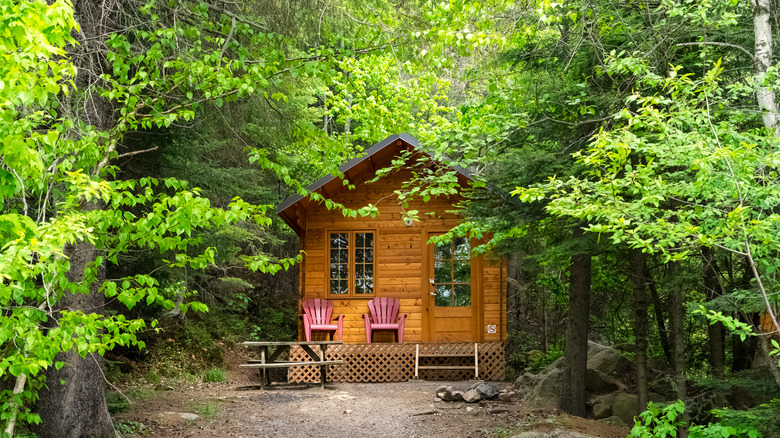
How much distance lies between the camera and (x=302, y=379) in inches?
414

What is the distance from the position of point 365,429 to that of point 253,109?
13.8ft

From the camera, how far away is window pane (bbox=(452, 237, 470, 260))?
37.0ft

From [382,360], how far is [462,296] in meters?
1.86

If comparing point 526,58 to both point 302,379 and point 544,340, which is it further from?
point 544,340

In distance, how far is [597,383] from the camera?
27.7 ft

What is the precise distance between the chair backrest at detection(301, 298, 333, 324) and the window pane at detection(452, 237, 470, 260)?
8.00 feet

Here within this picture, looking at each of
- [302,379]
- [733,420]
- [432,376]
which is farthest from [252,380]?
[733,420]

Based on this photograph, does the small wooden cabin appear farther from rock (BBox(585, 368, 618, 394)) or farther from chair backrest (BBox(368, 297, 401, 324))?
rock (BBox(585, 368, 618, 394))

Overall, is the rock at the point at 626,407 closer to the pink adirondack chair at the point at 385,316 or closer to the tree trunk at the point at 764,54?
the tree trunk at the point at 764,54

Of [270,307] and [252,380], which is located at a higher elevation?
[270,307]

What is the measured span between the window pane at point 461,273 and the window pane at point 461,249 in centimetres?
13

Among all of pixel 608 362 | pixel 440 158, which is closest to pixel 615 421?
pixel 608 362

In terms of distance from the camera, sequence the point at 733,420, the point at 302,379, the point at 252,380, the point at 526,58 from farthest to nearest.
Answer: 1. the point at 252,380
2. the point at 302,379
3. the point at 526,58
4. the point at 733,420

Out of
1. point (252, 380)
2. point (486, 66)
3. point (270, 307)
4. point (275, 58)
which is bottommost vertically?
point (252, 380)
